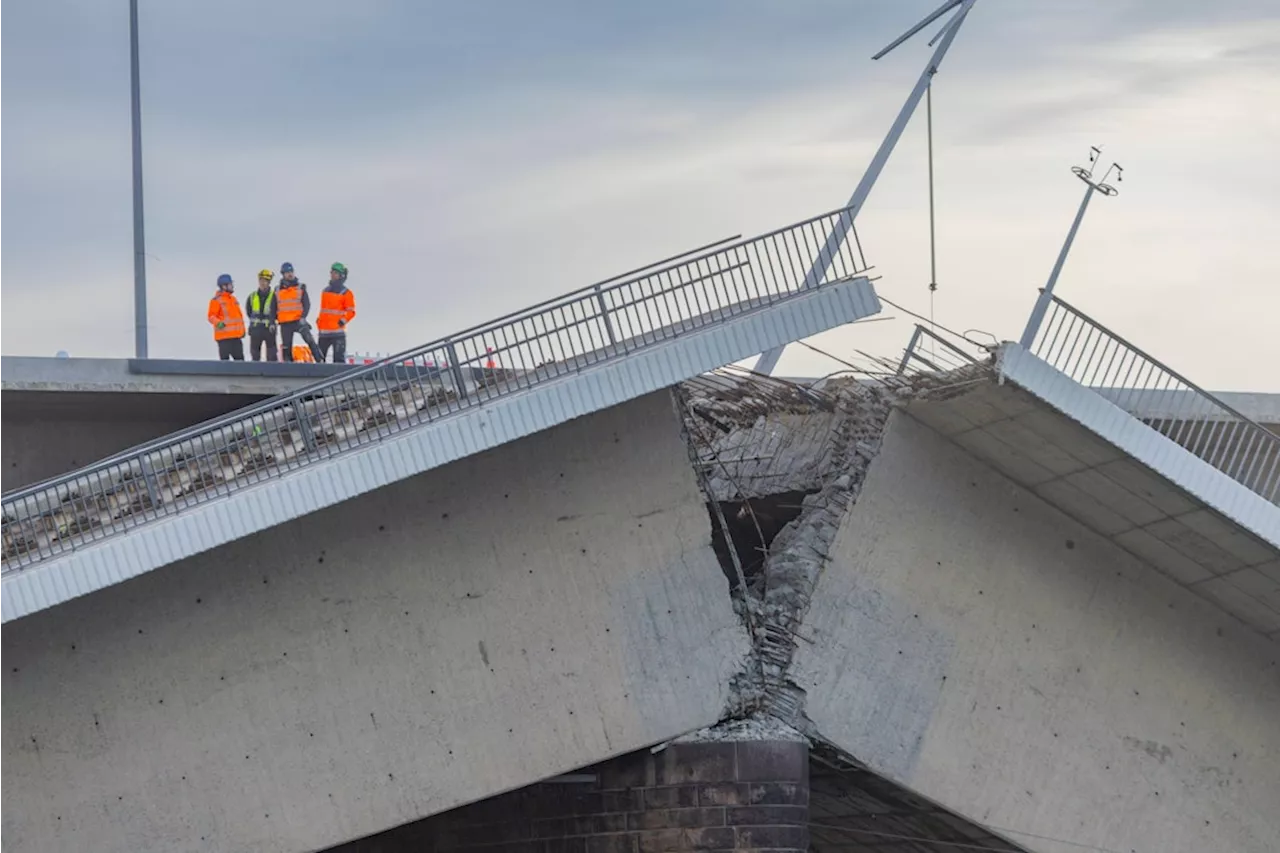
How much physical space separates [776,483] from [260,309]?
6.85 metres

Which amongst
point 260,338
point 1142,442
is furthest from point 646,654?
point 260,338

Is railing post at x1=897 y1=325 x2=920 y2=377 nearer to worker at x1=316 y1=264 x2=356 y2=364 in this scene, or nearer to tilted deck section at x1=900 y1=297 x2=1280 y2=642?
tilted deck section at x1=900 y1=297 x2=1280 y2=642

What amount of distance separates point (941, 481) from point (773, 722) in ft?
9.84

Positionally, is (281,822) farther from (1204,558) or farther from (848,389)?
(1204,558)

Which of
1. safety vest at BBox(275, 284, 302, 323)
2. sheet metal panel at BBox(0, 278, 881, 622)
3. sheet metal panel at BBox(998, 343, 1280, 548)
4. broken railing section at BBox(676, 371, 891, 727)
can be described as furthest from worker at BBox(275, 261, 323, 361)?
sheet metal panel at BBox(998, 343, 1280, 548)

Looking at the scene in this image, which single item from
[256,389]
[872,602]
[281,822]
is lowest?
[281,822]

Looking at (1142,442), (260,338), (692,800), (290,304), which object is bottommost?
(692,800)

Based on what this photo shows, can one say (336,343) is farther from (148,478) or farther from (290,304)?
(148,478)

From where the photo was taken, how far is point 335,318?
82.4 feet

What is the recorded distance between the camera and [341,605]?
20609 millimetres

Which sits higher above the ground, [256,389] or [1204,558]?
[256,389]

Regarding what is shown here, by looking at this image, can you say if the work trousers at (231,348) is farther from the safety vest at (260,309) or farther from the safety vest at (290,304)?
the safety vest at (290,304)

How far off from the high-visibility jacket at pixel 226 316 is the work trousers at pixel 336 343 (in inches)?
40.6

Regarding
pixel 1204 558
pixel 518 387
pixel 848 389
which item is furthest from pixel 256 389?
pixel 1204 558
